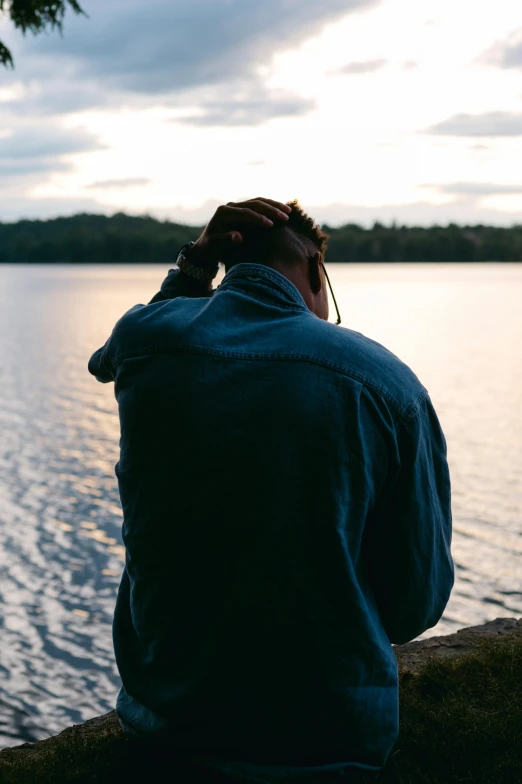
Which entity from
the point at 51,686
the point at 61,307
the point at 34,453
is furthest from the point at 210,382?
the point at 61,307

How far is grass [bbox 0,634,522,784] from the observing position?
3080 mm

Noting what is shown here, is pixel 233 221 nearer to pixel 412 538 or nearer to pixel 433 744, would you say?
pixel 412 538

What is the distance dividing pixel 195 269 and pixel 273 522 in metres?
1.18

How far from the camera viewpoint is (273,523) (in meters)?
2.13

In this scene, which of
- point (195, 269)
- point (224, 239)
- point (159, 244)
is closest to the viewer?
point (224, 239)

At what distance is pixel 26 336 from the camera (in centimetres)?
3988

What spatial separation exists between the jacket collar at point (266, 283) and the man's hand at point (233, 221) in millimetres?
169

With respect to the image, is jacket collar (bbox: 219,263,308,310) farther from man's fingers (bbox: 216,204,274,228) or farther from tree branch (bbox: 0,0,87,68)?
tree branch (bbox: 0,0,87,68)

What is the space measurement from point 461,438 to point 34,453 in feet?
29.6

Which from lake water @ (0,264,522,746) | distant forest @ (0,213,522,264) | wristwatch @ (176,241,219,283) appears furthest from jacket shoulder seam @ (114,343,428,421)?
distant forest @ (0,213,522,264)

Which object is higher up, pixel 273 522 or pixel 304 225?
pixel 304 225

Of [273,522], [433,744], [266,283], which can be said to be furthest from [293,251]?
[433,744]

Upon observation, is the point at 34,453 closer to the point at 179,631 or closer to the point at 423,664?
the point at 423,664

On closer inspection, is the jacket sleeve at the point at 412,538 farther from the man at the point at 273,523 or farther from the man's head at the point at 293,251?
the man's head at the point at 293,251
